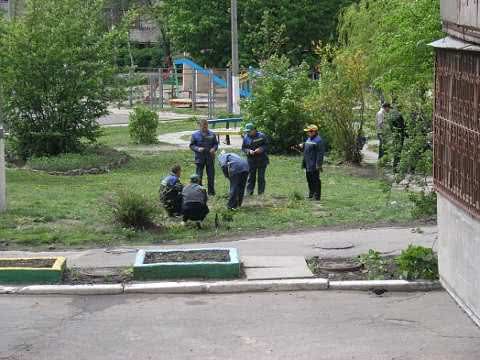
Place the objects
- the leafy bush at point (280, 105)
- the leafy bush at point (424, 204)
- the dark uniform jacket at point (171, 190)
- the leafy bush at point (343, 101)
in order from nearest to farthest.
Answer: the leafy bush at point (424, 204)
the dark uniform jacket at point (171, 190)
the leafy bush at point (343, 101)
the leafy bush at point (280, 105)

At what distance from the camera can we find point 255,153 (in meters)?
17.5

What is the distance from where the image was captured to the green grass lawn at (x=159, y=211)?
13812 millimetres

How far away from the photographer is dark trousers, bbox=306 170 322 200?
17.2 m

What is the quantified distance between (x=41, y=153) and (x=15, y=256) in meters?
11.9

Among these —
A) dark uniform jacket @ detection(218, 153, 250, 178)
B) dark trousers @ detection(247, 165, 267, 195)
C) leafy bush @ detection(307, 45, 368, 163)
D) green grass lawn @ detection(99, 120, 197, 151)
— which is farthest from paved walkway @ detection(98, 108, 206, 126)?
dark uniform jacket @ detection(218, 153, 250, 178)

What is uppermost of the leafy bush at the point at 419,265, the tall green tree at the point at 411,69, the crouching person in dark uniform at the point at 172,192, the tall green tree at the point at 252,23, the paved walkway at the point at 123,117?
the tall green tree at the point at 252,23

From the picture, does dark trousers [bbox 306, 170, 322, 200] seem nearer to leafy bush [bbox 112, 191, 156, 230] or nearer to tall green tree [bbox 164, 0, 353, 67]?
leafy bush [bbox 112, 191, 156, 230]

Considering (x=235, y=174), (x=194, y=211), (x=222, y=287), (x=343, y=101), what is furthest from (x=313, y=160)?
(x=343, y=101)

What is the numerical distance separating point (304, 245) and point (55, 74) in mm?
12197

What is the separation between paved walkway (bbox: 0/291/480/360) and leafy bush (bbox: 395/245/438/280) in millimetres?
391

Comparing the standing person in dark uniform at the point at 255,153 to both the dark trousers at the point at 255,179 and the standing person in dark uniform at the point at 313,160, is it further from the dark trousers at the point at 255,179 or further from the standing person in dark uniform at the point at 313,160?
the standing person in dark uniform at the point at 313,160

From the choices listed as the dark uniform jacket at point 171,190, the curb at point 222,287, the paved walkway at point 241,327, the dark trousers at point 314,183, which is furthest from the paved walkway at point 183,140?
the paved walkway at point 241,327

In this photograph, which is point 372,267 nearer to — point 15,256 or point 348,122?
point 15,256

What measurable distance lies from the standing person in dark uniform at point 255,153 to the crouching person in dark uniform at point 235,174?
1.54 m
